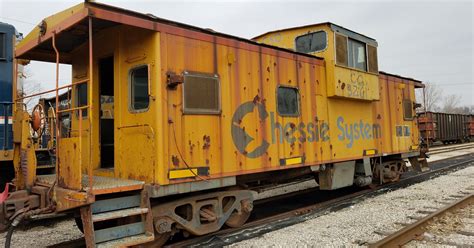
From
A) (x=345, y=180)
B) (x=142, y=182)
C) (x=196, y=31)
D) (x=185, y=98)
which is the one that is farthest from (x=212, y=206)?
(x=345, y=180)

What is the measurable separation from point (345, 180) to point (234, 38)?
438cm

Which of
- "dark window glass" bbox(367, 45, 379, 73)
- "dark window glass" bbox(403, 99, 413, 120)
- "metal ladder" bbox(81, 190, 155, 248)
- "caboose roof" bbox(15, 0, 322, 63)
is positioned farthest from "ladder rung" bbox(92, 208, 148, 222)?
"dark window glass" bbox(403, 99, 413, 120)

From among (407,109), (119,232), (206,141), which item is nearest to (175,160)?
(206,141)

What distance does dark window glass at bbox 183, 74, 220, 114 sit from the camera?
208 inches

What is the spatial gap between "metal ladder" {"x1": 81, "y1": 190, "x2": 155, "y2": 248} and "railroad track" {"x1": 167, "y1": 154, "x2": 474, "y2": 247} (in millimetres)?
744

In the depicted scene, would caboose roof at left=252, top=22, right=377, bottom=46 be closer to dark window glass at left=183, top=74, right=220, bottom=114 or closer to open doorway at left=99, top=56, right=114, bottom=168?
dark window glass at left=183, top=74, right=220, bottom=114

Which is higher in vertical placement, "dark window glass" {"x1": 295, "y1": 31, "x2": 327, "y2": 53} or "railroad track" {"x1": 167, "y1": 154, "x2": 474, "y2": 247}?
"dark window glass" {"x1": 295, "y1": 31, "x2": 327, "y2": 53}

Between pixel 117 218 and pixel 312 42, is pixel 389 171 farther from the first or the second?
pixel 117 218

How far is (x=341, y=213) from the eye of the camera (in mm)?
7242

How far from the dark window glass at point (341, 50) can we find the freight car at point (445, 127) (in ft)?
64.8

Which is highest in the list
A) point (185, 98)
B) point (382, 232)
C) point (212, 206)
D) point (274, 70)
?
point (274, 70)

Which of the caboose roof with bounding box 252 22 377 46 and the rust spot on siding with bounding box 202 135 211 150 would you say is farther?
the caboose roof with bounding box 252 22 377 46

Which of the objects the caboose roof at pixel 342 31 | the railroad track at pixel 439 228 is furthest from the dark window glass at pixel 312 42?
the railroad track at pixel 439 228

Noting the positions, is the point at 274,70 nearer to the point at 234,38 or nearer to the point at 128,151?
the point at 234,38
